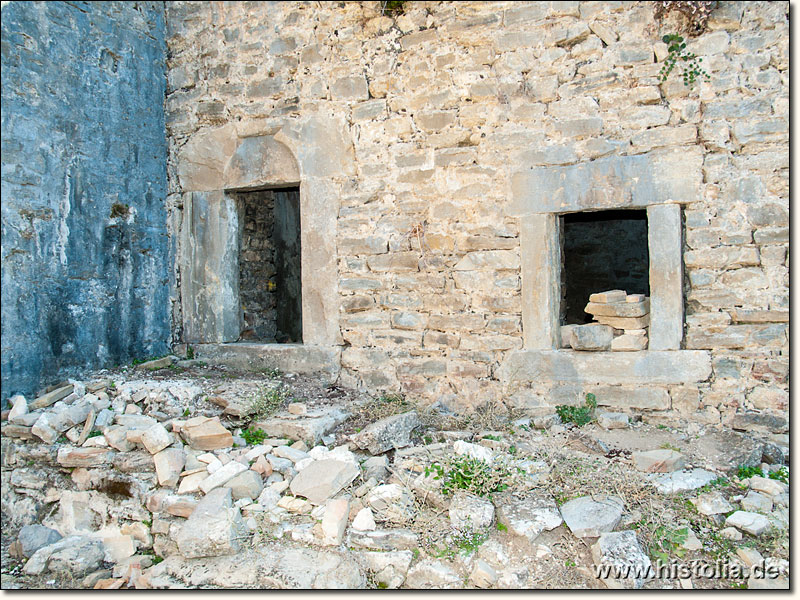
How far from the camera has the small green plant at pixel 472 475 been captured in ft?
9.82

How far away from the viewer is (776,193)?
356cm

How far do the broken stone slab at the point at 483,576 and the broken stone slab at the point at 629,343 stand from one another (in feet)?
6.33

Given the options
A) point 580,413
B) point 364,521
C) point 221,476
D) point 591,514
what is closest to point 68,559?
point 221,476

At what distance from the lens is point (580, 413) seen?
3947mm

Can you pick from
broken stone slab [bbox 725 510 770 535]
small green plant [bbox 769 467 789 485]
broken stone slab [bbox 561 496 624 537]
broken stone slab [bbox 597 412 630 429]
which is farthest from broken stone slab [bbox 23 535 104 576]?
small green plant [bbox 769 467 789 485]

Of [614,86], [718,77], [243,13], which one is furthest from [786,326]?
[243,13]

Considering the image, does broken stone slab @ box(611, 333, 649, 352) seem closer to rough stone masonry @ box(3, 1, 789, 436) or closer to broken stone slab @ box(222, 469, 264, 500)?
rough stone masonry @ box(3, 1, 789, 436)

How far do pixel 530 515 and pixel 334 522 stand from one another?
925 mm

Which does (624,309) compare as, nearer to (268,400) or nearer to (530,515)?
(530,515)

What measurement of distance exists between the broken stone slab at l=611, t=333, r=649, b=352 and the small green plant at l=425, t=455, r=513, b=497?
1.31 m

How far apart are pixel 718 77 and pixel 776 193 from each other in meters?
0.81

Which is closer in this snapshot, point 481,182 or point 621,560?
point 621,560

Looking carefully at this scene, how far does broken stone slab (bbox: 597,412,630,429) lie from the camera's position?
382cm

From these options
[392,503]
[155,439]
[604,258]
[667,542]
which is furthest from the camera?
[604,258]
